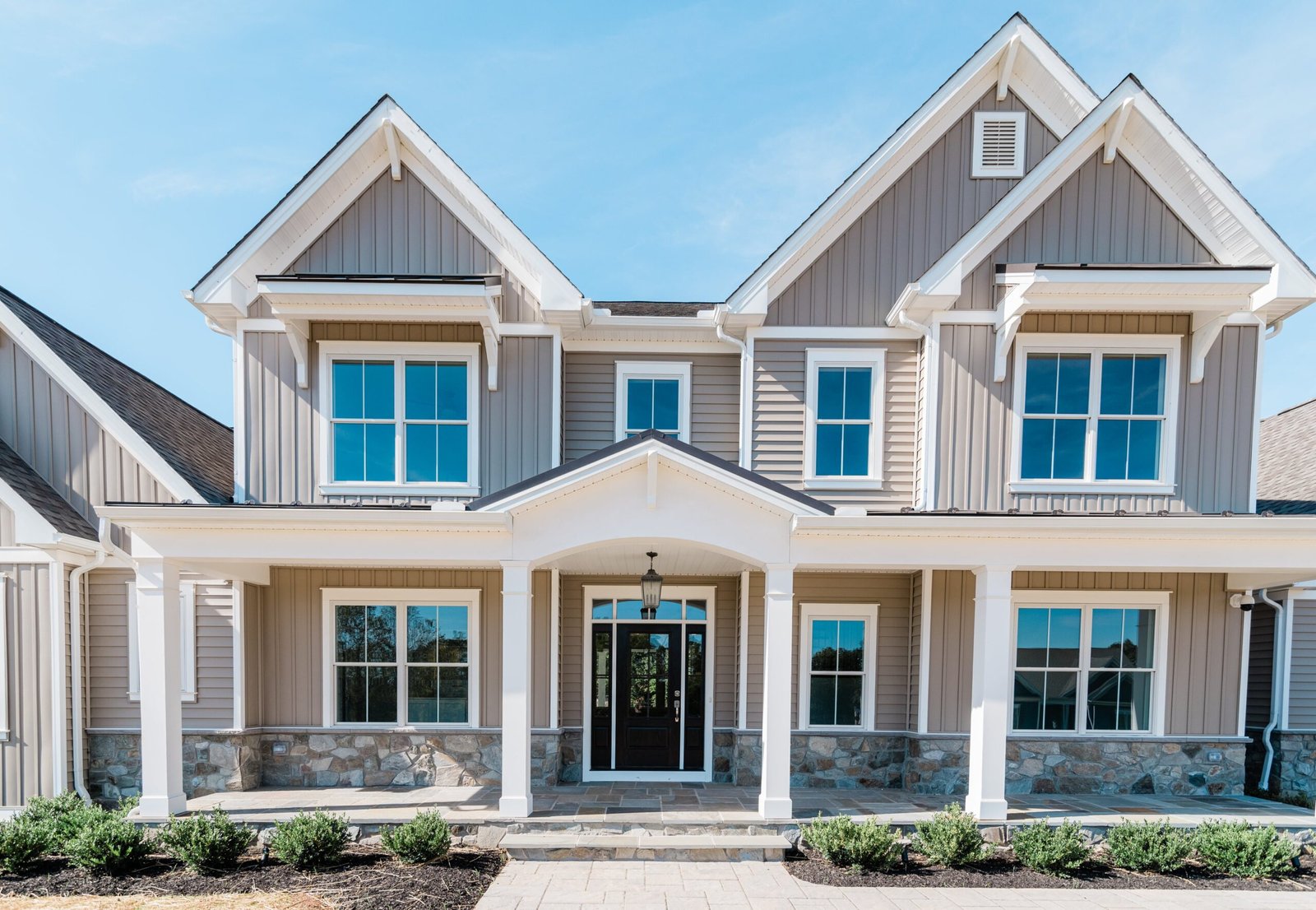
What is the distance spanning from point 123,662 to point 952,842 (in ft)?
31.7

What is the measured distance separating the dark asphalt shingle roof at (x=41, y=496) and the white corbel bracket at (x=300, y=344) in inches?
118

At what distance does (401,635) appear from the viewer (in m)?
8.88

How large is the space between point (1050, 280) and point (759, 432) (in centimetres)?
378

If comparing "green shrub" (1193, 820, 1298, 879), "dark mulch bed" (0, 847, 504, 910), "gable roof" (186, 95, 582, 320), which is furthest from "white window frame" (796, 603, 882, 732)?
"gable roof" (186, 95, 582, 320)

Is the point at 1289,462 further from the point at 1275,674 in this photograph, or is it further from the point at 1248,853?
the point at 1248,853

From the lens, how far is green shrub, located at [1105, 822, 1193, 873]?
647cm

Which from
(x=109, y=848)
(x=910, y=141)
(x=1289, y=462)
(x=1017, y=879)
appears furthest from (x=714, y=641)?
(x=1289, y=462)

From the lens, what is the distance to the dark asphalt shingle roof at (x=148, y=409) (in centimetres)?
855

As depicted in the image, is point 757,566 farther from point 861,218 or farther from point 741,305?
point 861,218

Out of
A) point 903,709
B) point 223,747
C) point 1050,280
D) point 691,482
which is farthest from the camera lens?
point 903,709

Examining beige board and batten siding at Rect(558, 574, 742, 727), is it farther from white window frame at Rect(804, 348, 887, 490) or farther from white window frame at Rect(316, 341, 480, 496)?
white window frame at Rect(316, 341, 480, 496)

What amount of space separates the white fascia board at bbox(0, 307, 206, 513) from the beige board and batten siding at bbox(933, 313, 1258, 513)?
30.8 feet

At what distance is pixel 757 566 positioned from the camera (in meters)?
7.21

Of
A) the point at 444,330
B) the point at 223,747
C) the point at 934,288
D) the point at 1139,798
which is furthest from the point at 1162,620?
the point at 223,747
